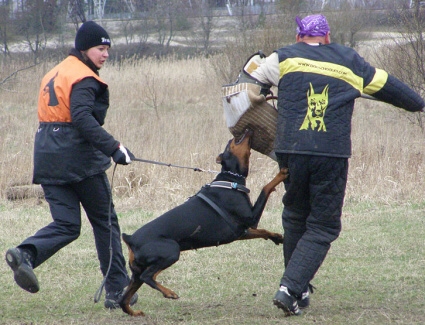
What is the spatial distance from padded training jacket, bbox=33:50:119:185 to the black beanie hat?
9cm

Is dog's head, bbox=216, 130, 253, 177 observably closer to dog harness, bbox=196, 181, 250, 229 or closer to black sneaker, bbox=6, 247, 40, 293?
dog harness, bbox=196, 181, 250, 229

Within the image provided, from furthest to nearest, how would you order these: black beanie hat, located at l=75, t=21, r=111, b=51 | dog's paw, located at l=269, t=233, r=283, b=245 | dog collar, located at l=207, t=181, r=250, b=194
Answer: dog's paw, located at l=269, t=233, r=283, b=245
dog collar, located at l=207, t=181, r=250, b=194
black beanie hat, located at l=75, t=21, r=111, b=51

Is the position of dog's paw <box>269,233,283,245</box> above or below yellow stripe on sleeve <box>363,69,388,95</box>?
below

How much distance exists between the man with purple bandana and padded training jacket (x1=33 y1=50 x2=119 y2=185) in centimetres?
101

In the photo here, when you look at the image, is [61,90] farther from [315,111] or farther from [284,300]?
[284,300]

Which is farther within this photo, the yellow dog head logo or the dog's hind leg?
the dog's hind leg

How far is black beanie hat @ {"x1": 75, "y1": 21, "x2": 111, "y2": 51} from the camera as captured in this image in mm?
3762

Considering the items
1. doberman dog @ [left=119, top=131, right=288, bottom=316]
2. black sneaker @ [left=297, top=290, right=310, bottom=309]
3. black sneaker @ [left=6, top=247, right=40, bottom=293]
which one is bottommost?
black sneaker @ [left=297, top=290, right=310, bottom=309]

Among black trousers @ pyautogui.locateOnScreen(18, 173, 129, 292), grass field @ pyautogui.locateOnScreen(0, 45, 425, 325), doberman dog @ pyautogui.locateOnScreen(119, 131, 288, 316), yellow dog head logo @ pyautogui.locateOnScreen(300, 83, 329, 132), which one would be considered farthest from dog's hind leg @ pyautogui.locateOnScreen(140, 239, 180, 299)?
yellow dog head logo @ pyautogui.locateOnScreen(300, 83, 329, 132)

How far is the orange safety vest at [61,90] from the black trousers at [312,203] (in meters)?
1.31

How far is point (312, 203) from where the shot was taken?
355 cm

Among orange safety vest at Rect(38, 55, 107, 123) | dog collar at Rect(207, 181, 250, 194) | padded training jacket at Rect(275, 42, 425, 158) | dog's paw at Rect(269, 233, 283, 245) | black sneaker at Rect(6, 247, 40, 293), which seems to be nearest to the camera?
padded training jacket at Rect(275, 42, 425, 158)

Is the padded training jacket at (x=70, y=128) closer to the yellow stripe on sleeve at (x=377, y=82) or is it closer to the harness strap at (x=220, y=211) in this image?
the harness strap at (x=220, y=211)

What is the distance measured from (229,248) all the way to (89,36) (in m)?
2.50
